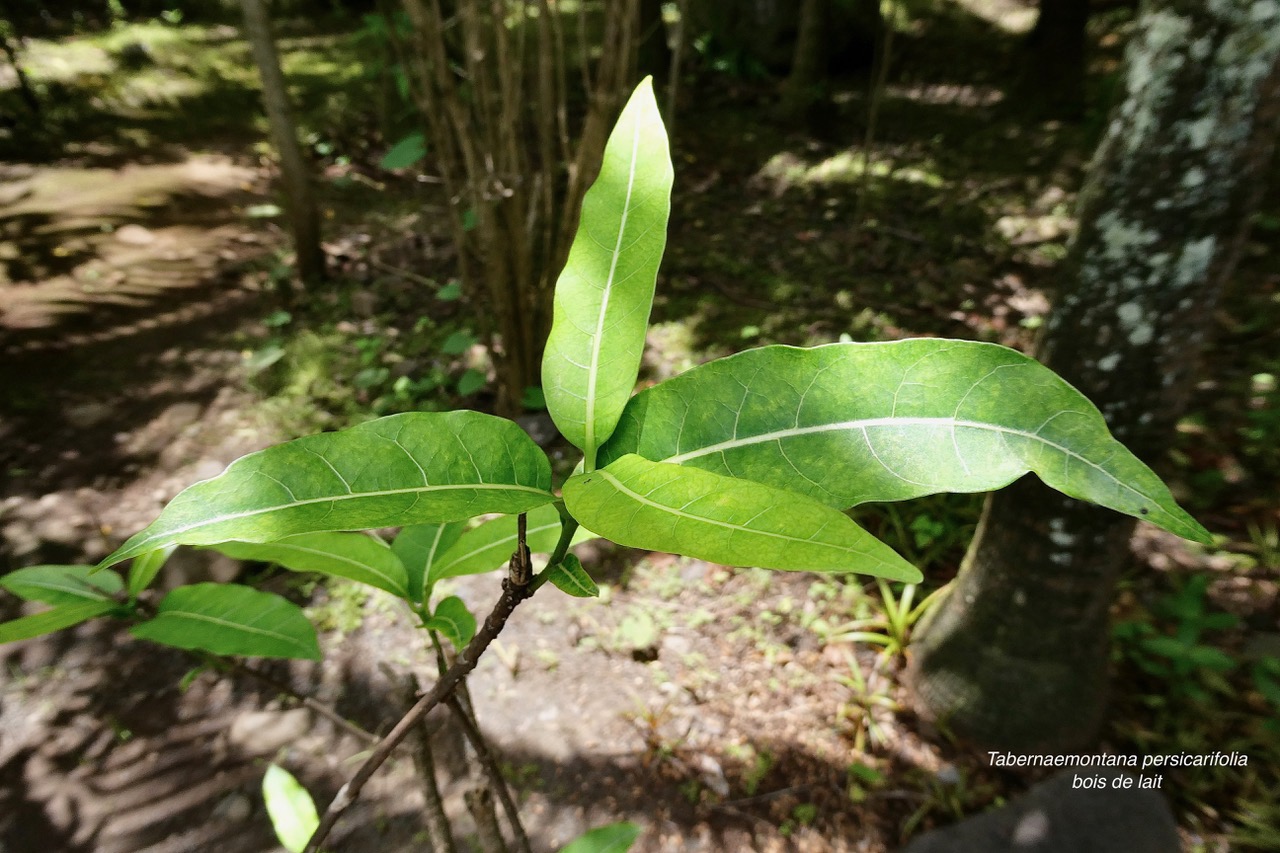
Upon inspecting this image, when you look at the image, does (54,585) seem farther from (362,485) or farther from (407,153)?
(407,153)

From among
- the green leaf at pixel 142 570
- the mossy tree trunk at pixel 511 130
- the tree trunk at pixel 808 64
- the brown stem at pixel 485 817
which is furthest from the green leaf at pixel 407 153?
the tree trunk at pixel 808 64

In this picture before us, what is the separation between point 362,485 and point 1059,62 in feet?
27.7

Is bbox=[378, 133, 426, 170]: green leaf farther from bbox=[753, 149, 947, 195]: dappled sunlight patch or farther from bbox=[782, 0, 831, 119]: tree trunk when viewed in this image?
bbox=[782, 0, 831, 119]: tree trunk

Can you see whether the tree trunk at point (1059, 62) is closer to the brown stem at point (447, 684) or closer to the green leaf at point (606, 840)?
the green leaf at point (606, 840)

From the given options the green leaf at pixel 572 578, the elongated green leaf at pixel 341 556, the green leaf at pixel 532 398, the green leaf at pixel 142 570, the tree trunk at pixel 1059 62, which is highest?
the tree trunk at pixel 1059 62

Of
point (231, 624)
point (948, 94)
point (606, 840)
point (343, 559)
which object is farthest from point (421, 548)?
point (948, 94)

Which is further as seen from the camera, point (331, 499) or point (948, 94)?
point (948, 94)

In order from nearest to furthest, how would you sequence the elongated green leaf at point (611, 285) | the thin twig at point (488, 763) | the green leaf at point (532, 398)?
the elongated green leaf at point (611, 285) < the thin twig at point (488, 763) < the green leaf at point (532, 398)

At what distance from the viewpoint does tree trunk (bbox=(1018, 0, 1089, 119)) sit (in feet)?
21.6

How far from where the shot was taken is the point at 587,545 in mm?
3012

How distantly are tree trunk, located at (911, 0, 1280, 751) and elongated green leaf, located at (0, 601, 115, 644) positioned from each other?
6.93 ft

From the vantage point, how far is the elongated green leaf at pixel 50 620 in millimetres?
664

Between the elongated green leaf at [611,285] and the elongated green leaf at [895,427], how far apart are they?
0.16ft

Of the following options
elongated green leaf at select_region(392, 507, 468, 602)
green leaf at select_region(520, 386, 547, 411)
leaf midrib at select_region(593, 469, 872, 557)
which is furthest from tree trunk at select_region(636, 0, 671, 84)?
leaf midrib at select_region(593, 469, 872, 557)
